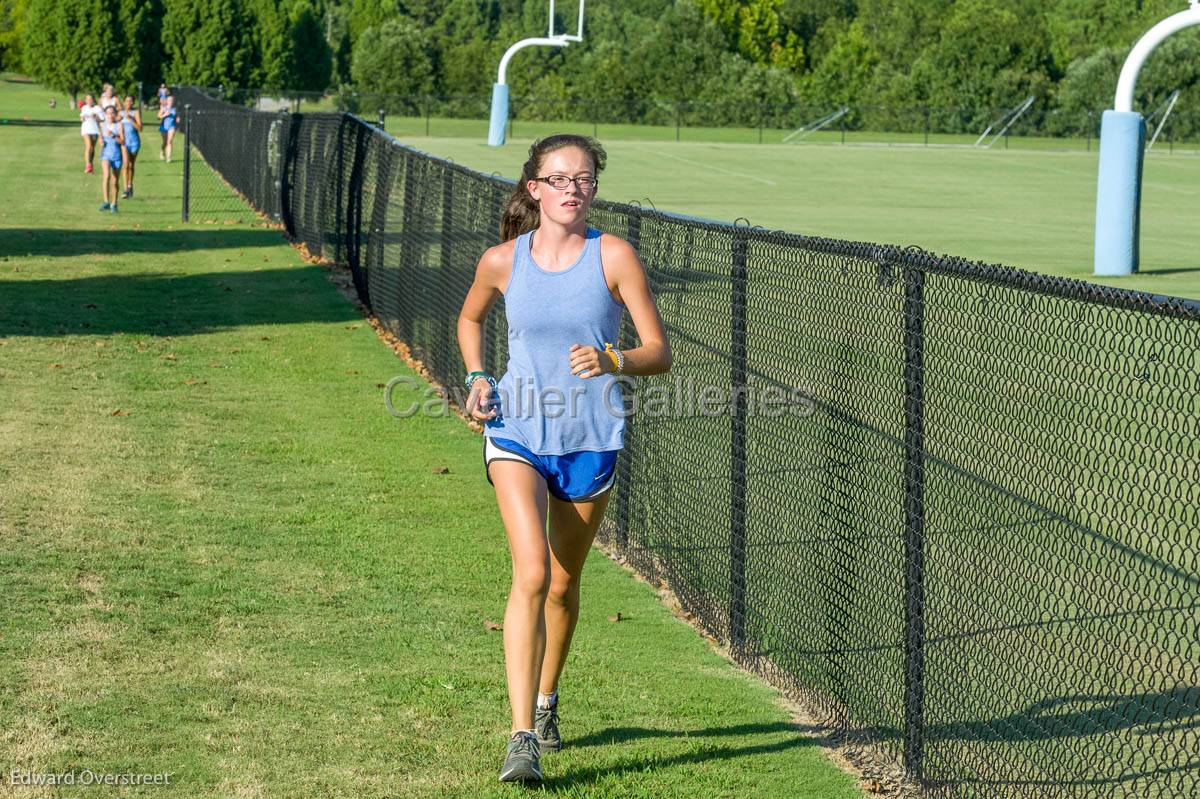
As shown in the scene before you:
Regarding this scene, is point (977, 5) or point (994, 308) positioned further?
point (977, 5)

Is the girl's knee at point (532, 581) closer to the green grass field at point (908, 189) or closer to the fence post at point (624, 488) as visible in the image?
the fence post at point (624, 488)

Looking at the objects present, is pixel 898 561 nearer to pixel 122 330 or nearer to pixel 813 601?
pixel 813 601

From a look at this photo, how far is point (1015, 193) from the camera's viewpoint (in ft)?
132

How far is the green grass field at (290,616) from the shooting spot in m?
5.31

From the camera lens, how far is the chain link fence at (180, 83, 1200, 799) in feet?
14.9

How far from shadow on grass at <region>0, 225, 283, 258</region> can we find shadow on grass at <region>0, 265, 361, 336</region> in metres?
2.75

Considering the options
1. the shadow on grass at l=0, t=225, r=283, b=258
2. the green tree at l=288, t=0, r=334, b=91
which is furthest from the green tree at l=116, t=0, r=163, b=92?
the shadow on grass at l=0, t=225, r=283, b=258

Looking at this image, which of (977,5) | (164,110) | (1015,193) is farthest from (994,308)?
(977,5)

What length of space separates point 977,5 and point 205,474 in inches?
3567

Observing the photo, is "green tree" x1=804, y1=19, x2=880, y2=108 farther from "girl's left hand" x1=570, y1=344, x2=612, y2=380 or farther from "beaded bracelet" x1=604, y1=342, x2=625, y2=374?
"girl's left hand" x1=570, y1=344, x2=612, y2=380

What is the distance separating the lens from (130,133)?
95.6 ft

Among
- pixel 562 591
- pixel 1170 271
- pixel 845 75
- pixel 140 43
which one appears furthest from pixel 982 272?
pixel 845 75

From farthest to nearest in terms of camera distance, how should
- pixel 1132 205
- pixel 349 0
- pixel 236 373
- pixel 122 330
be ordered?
1. pixel 349 0
2. pixel 1132 205
3. pixel 122 330
4. pixel 236 373

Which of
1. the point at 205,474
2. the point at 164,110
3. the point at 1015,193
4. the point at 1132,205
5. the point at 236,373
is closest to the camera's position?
the point at 205,474
